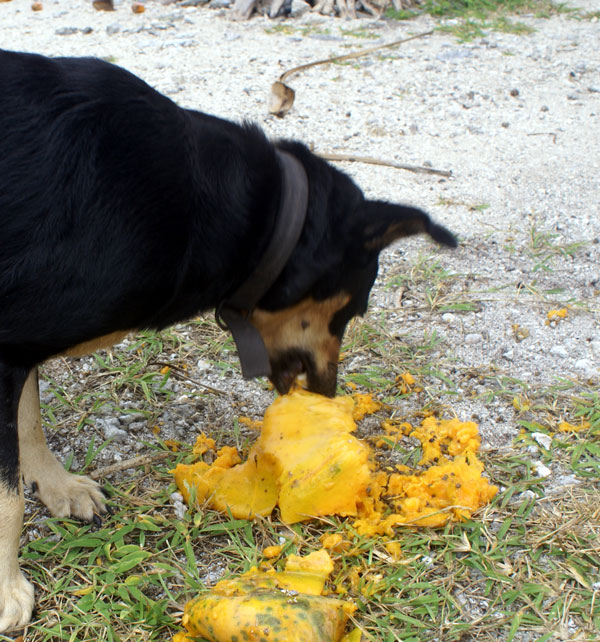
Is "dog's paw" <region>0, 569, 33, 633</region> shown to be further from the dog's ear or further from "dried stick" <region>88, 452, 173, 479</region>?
the dog's ear

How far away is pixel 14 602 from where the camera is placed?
262 centimetres

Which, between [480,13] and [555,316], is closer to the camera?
[555,316]

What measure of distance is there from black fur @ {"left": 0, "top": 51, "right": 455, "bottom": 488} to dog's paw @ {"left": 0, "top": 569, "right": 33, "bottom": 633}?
17.2 inches

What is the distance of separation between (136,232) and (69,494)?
4.29ft

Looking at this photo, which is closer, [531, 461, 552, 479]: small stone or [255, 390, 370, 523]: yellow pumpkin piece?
[255, 390, 370, 523]: yellow pumpkin piece

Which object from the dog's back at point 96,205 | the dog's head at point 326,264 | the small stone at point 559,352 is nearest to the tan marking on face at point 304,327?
the dog's head at point 326,264

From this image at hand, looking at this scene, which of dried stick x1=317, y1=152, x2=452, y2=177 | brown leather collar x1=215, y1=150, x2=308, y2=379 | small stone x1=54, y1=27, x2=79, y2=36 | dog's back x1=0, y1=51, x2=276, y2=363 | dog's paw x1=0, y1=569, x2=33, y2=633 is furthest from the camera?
small stone x1=54, y1=27, x2=79, y2=36

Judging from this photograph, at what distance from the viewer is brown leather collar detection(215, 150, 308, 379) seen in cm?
281

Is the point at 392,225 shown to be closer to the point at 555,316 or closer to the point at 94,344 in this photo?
the point at 94,344

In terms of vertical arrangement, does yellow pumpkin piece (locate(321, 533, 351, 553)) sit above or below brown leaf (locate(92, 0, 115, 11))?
below

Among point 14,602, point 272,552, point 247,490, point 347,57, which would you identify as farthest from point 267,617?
point 347,57

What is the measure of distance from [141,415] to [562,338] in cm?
249

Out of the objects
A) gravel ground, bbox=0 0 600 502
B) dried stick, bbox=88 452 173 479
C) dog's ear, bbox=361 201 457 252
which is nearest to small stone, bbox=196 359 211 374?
gravel ground, bbox=0 0 600 502

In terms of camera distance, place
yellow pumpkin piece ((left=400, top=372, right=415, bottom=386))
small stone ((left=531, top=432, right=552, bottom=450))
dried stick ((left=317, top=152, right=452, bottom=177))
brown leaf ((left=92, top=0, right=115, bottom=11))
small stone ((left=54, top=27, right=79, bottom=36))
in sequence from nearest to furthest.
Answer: small stone ((left=531, top=432, right=552, bottom=450)) < yellow pumpkin piece ((left=400, top=372, right=415, bottom=386)) < dried stick ((left=317, top=152, right=452, bottom=177)) < small stone ((left=54, top=27, right=79, bottom=36)) < brown leaf ((left=92, top=0, right=115, bottom=11))
